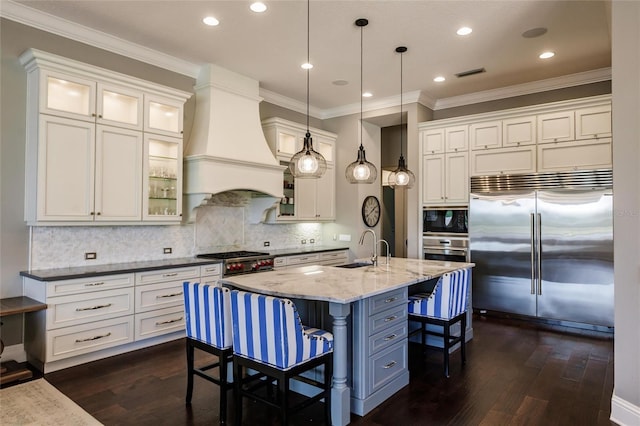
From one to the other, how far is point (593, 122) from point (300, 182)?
3.94 meters

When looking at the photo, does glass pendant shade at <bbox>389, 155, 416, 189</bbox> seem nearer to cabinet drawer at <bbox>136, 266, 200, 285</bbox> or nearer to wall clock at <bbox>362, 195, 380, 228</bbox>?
cabinet drawer at <bbox>136, 266, 200, 285</bbox>

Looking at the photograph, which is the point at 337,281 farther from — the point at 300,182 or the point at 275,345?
the point at 300,182

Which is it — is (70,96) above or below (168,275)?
above

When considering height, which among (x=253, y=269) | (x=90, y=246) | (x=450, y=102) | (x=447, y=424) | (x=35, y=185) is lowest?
(x=447, y=424)

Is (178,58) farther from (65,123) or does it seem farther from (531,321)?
(531,321)

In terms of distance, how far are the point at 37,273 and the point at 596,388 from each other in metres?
4.83

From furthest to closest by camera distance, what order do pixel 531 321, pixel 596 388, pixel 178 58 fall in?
1. pixel 531 321
2. pixel 178 58
3. pixel 596 388

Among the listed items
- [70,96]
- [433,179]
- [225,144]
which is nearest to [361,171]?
[225,144]

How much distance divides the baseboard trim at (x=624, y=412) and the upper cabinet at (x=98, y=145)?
4252 mm

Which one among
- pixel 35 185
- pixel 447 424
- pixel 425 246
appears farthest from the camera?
pixel 425 246

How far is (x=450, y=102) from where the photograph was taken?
6438 millimetres

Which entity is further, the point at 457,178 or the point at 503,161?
the point at 457,178

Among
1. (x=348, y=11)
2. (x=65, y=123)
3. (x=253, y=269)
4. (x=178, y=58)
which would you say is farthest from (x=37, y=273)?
(x=348, y=11)

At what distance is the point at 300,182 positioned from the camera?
633 centimetres
